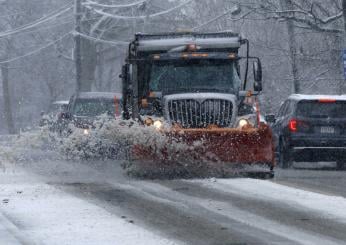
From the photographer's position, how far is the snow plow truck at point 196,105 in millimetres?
18047

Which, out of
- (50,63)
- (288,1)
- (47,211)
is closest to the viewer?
(47,211)

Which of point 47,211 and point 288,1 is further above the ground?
point 288,1

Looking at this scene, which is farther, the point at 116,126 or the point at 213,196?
the point at 116,126

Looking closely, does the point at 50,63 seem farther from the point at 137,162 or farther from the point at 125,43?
the point at 137,162

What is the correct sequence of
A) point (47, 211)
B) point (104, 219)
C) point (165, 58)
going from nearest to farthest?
point (104, 219)
point (47, 211)
point (165, 58)

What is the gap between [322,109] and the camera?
2280cm

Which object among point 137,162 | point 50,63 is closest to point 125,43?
point 50,63

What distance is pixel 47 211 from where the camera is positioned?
1308 centimetres

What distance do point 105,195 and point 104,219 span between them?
311 cm

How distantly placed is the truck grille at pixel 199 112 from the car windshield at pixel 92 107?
9430 mm

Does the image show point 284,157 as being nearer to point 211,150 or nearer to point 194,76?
point 194,76

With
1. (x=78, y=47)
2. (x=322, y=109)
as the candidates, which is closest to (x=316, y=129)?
(x=322, y=109)

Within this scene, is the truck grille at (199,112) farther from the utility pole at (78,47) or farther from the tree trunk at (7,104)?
the tree trunk at (7,104)

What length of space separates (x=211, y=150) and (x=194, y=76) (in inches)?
85.8
